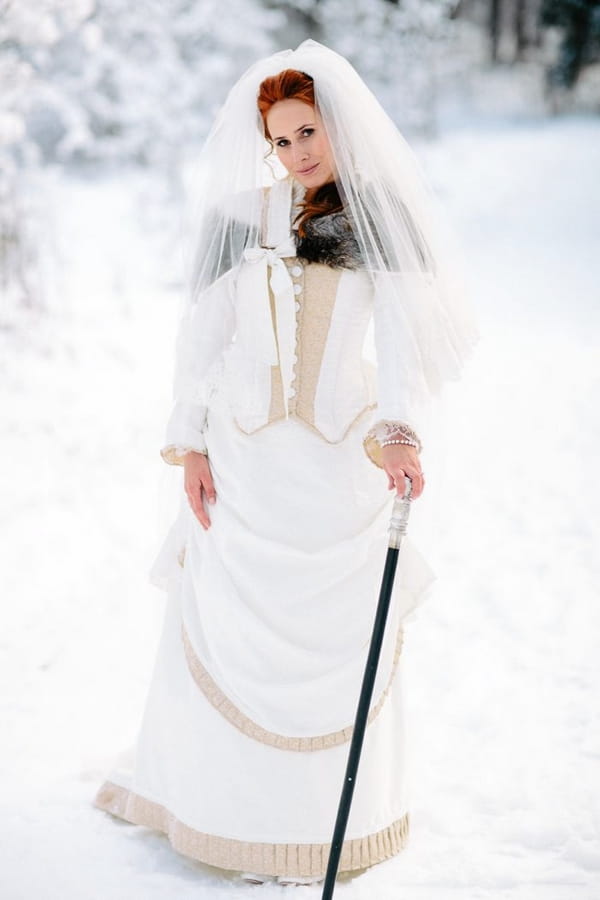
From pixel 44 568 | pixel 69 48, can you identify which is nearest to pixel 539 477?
pixel 44 568

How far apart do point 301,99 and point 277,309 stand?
1.24 feet

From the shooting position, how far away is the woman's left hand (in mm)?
1606

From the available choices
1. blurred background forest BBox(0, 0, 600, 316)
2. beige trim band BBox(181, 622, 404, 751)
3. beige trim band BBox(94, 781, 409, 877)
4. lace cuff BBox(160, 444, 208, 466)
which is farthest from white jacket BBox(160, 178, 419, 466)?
blurred background forest BBox(0, 0, 600, 316)

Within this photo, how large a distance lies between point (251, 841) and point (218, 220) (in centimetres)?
118

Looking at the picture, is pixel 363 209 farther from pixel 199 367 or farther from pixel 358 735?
pixel 358 735

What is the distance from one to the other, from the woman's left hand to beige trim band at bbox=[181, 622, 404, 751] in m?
0.43

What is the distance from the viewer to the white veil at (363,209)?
5.40ft

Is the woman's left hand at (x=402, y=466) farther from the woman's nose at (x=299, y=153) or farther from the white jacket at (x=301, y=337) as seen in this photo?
the woman's nose at (x=299, y=153)

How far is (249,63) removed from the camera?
10047mm

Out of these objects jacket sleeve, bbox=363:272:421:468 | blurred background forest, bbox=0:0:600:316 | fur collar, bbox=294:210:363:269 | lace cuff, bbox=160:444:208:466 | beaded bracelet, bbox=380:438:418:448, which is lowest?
lace cuff, bbox=160:444:208:466

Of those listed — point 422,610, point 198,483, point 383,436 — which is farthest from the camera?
point 422,610

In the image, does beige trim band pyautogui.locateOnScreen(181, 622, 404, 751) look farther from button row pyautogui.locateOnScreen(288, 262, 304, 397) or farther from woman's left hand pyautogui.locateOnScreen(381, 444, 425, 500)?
button row pyautogui.locateOnScreen(288, 262, 304, 397)

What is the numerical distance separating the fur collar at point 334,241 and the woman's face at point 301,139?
0.09 meters

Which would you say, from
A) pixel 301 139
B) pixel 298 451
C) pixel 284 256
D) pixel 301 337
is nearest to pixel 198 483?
pixel 298 451
